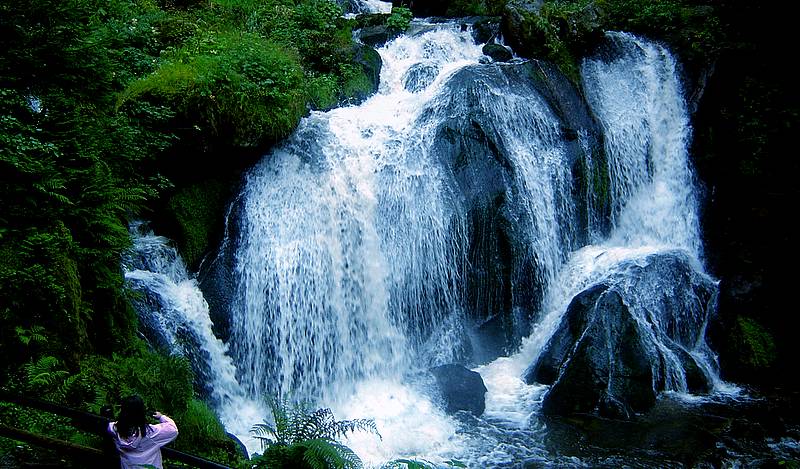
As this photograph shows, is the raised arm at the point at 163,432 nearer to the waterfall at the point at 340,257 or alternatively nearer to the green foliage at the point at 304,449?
the green foliage at the point at 304,449

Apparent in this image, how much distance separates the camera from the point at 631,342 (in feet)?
33.8

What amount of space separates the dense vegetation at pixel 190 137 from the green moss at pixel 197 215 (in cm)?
3

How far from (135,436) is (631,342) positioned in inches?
327

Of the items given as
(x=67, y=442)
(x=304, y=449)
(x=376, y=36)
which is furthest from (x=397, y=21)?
(x=67, y=442)

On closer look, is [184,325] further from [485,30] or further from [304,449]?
[485,30]

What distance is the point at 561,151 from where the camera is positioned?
12.9 metres

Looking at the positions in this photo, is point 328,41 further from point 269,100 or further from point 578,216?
point 578,216

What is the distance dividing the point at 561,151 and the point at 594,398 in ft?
17.6

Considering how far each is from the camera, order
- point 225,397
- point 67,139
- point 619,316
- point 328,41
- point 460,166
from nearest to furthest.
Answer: point 67,139, point 225,397, point 619,316, point 460,166, point 328,41

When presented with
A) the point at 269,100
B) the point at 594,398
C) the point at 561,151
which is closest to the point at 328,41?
the point at 269,100

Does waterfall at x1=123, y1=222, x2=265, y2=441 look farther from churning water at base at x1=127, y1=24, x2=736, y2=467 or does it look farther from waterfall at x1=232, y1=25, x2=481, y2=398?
waterfall at x1=232, y1=25, x2=481, y2=398

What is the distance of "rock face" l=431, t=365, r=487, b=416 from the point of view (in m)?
9.95

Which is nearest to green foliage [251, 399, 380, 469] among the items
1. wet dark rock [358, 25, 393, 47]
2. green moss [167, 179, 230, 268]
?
green moss [167, 179, 230, 268]

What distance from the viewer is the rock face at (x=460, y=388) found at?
32.7 ft
